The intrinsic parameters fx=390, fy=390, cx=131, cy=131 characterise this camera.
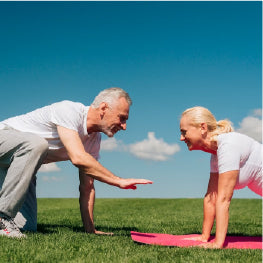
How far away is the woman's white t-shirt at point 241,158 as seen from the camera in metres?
4.55

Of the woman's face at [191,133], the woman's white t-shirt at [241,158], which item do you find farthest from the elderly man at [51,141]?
the woman's white t-shirt at [241,158]

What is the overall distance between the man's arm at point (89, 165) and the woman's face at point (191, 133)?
1036 mm

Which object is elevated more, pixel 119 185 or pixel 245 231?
pixel 119 185

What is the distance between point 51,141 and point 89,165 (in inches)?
43.4

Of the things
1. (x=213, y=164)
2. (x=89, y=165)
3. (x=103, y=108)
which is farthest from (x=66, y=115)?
(x=213, y=164)

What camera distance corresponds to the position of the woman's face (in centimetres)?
488

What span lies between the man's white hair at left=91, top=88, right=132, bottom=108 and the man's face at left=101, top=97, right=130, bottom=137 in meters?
0.05

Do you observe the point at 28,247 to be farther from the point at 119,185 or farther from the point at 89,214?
the point at 89,214

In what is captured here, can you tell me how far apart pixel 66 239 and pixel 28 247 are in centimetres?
69

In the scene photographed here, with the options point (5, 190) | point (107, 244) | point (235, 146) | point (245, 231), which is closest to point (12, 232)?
point (5, 190)

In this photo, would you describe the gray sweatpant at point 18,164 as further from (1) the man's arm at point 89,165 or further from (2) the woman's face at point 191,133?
(2) the woman's face at point 191,133

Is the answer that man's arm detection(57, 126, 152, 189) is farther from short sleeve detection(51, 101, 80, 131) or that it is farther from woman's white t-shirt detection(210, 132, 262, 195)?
woman's white t-shirt detection(210, 132, 262, 195)

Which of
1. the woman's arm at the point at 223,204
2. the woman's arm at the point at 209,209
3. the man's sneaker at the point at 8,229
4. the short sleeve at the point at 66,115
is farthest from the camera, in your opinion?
the woman's arm at the point at 209,209

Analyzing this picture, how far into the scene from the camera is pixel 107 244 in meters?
4.38
